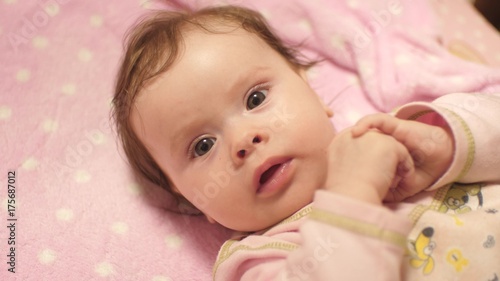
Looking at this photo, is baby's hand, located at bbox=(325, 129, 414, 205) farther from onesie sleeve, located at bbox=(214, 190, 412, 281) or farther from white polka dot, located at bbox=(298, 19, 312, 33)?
white polka dot, located at bbox=(298, 19, 312, 33)

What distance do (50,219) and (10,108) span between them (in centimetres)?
33

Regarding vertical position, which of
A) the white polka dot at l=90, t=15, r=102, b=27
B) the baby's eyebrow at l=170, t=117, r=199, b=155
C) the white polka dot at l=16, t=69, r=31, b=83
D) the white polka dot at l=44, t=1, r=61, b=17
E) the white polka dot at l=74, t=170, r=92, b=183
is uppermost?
the white polka dot at l=44, t=1, r=61, b=17

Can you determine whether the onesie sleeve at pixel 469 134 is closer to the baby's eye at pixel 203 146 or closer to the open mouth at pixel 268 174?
the open mouth at pixel 268 174

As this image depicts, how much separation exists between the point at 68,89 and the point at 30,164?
0.75 feet

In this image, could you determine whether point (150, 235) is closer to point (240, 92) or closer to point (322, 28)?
point (240, 92)

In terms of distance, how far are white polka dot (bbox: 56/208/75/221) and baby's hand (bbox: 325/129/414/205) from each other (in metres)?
0.64

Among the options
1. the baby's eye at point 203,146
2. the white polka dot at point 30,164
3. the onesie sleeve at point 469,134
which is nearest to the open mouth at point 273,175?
the baby's eye at point 203,146

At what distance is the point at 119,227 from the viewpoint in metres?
1.21

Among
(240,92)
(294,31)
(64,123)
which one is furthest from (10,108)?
(294,31)

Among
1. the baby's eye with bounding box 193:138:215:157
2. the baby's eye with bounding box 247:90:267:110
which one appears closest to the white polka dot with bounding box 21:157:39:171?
the baby's eye with bounding box 193:138:215:157

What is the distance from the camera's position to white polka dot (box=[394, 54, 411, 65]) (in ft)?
4.38

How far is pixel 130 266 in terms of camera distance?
1.15m

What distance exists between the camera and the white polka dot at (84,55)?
1.42 meters

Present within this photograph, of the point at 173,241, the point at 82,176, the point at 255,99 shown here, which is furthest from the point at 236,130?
the point at 82,176
